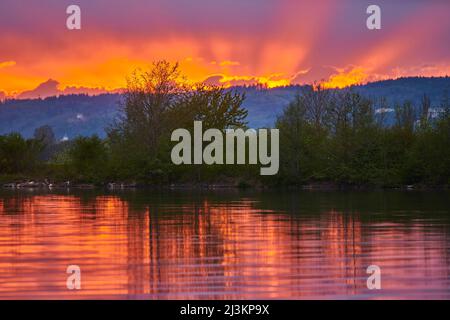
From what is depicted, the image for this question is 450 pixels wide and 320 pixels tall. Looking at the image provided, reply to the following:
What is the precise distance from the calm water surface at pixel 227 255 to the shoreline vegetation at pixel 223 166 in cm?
4177

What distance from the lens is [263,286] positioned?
1602 cm

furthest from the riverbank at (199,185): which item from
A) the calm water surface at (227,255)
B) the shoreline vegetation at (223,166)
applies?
the calm water surface at (227,255)

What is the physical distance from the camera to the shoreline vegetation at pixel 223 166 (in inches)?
2990

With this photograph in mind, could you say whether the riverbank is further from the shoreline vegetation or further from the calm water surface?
the calm water surface

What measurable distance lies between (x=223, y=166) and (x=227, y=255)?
6324 cm

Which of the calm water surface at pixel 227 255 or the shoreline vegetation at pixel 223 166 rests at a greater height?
the shoreline vegetation at pixel 223 166

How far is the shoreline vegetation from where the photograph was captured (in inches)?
2990

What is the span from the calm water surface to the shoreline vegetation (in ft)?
137

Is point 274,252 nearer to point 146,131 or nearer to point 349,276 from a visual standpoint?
point 349,276

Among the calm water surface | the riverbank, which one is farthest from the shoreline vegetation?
the calm water surface

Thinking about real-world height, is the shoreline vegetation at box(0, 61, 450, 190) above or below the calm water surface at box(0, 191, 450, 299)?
above

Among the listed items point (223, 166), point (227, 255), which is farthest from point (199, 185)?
point (227, 255)

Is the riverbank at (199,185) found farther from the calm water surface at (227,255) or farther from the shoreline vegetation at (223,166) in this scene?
the calm water surface at (227,255)

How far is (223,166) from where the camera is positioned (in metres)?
84.0
